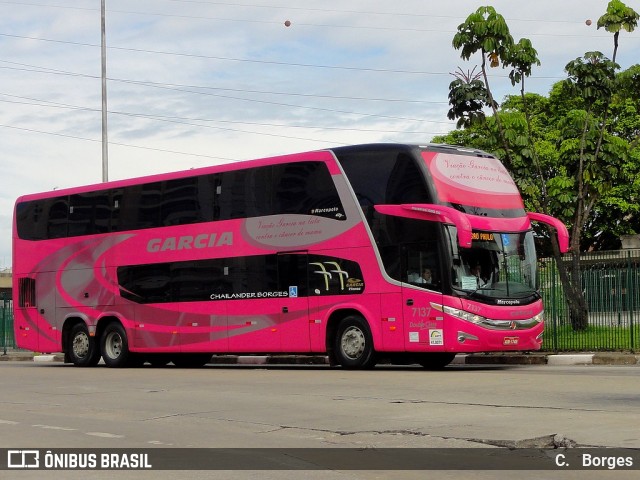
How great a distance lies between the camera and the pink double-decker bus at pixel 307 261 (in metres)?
20.8

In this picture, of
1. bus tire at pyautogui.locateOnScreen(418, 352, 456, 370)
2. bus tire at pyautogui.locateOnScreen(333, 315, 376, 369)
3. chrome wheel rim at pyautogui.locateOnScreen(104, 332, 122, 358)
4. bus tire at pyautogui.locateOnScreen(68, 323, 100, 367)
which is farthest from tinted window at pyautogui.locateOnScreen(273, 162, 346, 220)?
bus tire at pyautogui.locateOnScreen(68, 323, 100, 367)

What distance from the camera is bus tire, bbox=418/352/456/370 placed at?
2259 centimetres

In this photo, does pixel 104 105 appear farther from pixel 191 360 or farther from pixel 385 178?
pixel 385 178

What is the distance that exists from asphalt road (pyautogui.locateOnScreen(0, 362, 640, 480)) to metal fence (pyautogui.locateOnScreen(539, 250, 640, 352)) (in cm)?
539

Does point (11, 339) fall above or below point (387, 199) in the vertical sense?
below

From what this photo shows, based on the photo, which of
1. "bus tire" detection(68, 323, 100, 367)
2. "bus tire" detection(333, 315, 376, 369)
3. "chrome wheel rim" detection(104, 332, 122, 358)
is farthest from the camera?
"bus tire" detection(68, 323, 100, 367)

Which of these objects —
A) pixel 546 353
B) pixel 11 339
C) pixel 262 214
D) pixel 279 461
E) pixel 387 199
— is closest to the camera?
pixel 279 461

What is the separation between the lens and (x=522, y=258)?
21.5 m

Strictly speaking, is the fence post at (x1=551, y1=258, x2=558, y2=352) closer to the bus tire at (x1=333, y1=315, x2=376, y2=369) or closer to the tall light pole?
the bus tire at (x1=333, y1=315, x2=376, y2=369)

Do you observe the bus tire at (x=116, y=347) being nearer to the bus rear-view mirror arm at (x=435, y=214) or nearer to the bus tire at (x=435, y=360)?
the bus tire at (x=435, y=360)

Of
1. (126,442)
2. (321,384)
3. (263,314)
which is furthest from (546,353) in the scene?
(126,442)

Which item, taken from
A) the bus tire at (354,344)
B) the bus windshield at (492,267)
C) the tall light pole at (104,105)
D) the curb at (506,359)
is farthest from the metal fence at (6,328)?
the bus windshield at (492,267)

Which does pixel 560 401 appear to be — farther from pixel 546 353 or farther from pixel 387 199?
pixel 546 353

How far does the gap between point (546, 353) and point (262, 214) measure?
7448 mm
